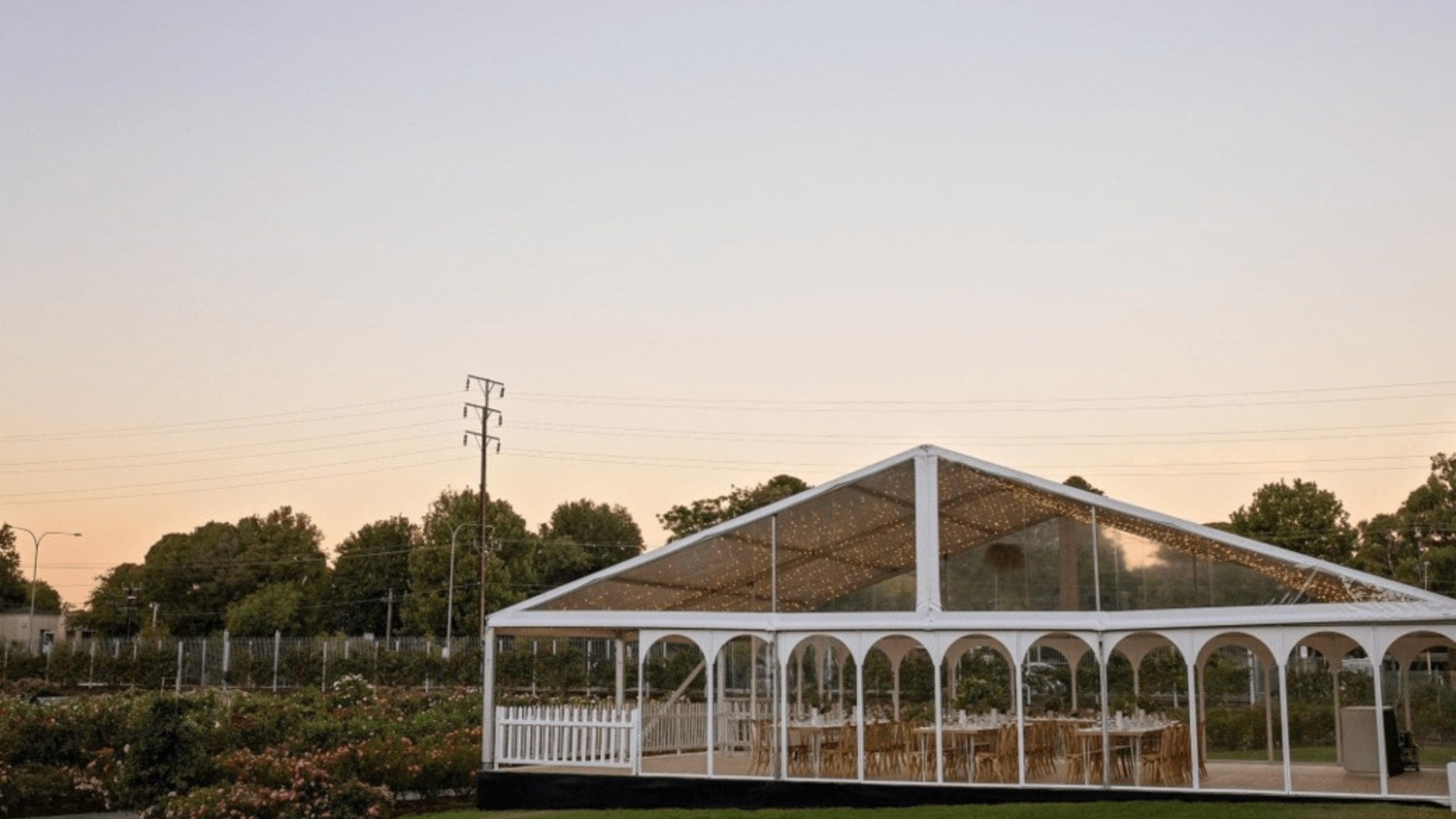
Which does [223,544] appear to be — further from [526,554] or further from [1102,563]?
[1102,563]

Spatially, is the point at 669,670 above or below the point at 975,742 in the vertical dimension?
above

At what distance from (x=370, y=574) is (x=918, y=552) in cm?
7066

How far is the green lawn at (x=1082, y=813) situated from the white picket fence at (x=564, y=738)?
1087 millimetres

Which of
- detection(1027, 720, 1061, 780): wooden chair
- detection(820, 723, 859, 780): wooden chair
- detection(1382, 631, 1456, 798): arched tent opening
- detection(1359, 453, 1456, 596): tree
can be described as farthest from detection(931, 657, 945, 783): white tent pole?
detection(1359, 453, 1456, 596): tree

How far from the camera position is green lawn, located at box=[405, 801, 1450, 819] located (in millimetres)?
16203

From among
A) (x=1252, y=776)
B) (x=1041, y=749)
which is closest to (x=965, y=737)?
(x=1041, y=749)

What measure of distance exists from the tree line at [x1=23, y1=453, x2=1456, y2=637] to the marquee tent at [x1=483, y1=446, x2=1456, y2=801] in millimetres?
26356

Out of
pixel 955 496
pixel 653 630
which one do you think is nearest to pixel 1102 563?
pixel 955 496

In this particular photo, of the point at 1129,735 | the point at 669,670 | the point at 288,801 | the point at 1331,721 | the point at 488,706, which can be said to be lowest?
the point at 288,801

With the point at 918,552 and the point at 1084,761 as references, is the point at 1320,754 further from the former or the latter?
the point at 918,552

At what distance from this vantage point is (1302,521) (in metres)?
52.1

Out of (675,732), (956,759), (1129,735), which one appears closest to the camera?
(1129,735)

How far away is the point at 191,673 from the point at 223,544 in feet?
138

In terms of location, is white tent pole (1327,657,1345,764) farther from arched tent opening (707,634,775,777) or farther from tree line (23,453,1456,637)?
tree line (23,453,1456,637)
